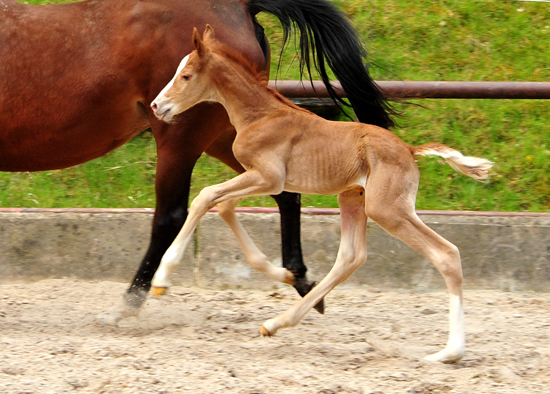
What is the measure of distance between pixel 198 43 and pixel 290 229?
4.52 feet

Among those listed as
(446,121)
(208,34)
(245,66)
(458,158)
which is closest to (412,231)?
(458,158)

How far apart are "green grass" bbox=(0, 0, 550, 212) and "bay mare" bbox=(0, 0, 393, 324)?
89cm

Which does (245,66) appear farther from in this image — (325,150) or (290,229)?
(290,229)

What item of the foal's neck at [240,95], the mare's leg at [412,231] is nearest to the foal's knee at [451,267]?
the mare's leg at [412,231]

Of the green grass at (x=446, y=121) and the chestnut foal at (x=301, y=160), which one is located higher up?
the chestnut foal at (x=301, y=160)

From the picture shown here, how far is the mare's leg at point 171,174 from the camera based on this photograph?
149 inches

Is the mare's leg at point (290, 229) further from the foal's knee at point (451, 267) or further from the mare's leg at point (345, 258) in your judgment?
the foal's knee at point (451, 267)

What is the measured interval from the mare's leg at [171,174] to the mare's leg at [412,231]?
975 millimetres

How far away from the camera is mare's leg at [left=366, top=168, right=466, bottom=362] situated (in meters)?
3.31

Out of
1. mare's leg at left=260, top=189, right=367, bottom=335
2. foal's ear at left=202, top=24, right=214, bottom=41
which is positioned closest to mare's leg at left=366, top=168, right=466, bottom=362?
mare's leg at left=260, top=189, right=367, bottom=335

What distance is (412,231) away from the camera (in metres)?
3.36

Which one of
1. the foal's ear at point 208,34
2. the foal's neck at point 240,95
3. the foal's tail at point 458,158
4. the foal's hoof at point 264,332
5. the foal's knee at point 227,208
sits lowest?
the foal's hoof at point 264,332

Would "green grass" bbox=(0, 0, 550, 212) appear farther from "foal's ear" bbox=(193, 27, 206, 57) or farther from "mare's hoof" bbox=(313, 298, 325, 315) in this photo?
"foal's ear" bbox=(193, 27, 206, 57)

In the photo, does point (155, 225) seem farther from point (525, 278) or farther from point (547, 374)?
point (525, 278)
